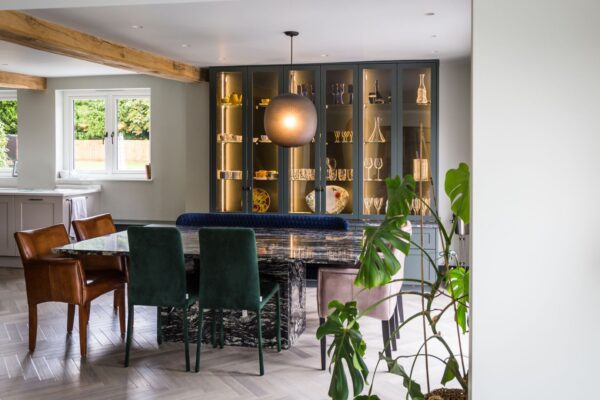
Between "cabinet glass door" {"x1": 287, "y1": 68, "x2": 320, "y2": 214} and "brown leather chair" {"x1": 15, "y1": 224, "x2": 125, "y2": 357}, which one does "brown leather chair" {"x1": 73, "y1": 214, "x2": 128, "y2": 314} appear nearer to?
"brown leather chair" {"x1": 15, "y1": 224, "x2": 125, "y2": 357}

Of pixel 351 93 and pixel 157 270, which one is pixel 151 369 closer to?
pixel 157 270

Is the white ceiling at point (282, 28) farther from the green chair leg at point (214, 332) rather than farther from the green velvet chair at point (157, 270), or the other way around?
the green chair leg at point (214, 332)

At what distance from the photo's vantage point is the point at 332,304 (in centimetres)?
270

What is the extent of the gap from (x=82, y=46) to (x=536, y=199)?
4358mm

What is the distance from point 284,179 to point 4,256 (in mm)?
3534

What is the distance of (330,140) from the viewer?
709cm

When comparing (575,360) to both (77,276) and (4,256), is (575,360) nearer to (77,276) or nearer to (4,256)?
(77,276)

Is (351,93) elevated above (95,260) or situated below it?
above

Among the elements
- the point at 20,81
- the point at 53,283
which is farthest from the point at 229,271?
the point at 20,81

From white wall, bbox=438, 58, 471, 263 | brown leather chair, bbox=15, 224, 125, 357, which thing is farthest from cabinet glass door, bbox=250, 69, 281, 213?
brown leather chair, bbox=15, 224, 125, 357

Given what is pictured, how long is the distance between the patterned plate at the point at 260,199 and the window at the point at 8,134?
4.14 metres

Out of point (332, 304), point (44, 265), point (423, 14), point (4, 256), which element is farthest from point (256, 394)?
point (4, 256)

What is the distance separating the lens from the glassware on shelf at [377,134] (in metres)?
6.96

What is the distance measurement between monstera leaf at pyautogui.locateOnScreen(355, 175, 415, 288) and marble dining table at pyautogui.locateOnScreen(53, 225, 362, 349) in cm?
139
